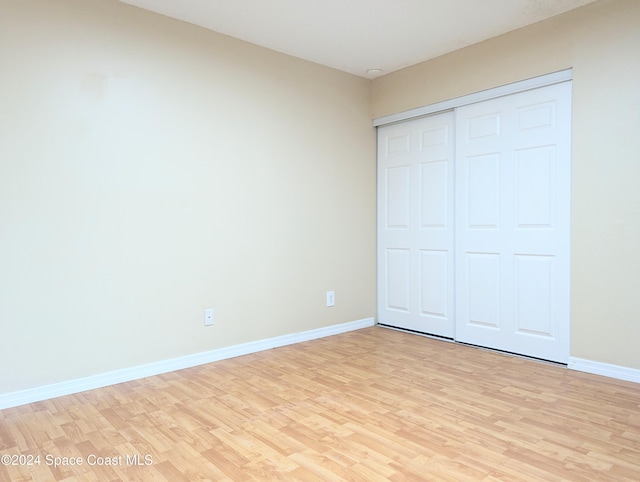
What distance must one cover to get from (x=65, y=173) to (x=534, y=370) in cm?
331

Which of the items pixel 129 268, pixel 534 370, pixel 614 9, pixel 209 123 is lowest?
pixel 534 370

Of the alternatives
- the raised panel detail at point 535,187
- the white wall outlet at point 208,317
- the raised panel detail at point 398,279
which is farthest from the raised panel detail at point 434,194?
the white wall outlet at point 208,317

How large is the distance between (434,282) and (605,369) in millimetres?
1454

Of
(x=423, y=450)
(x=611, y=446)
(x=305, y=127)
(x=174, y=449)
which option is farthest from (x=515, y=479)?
(x=305, y=127)

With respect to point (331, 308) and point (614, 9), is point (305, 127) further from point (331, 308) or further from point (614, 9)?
point (614, 9)

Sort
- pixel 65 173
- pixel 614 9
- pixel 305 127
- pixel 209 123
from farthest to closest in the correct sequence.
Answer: pixel 305 127
pixel 209 123
pixel 614 9
pixel 65 173

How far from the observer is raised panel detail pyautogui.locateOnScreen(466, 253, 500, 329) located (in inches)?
138

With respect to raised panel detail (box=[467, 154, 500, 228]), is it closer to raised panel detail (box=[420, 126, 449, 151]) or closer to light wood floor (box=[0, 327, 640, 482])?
raised panel detail (box=[420, 126, 449, 151])

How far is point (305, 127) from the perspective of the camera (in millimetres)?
3922

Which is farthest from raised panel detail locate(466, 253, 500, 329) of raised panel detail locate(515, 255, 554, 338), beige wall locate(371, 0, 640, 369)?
beige wall locate(371, 0, 640, 369)

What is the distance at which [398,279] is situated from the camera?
169 inches

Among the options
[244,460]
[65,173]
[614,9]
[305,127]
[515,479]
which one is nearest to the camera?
[515,479]

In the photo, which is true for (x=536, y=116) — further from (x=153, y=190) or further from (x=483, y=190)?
(x=153, y=190)

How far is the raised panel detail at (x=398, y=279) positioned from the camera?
4215mm
